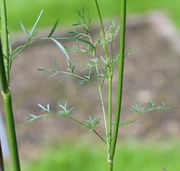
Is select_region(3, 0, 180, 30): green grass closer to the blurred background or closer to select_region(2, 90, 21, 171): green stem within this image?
the blurred background

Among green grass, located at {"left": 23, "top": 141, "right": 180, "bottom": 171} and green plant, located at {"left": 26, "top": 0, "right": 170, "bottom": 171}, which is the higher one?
green plant, located at {"left": 26, "top": 0, "right": 170, "bottom": 171}

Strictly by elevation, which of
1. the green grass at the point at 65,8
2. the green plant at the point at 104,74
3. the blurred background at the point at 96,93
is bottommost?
the blurred background at the point at 96,93

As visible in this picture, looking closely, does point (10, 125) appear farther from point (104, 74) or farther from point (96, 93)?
point (96, 93)

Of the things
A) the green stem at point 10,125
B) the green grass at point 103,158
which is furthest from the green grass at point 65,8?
the green stem at point 10,125

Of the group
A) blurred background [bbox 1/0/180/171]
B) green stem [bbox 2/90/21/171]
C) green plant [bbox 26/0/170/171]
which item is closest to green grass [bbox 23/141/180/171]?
blurred background [bbox 1/0/180/171]

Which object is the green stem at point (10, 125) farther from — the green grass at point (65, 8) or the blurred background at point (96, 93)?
the green grass at point (65, 8)

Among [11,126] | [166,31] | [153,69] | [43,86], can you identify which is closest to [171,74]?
[153,69]

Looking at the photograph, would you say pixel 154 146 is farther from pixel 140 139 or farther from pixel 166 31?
pixel 166 31

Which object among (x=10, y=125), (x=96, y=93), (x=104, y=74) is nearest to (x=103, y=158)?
(x=96, y=93)
